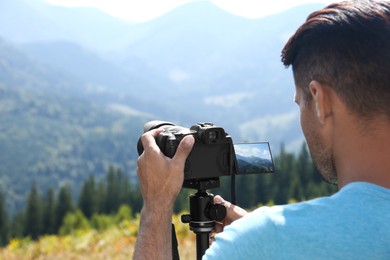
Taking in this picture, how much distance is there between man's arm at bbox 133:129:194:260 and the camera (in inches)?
88.8

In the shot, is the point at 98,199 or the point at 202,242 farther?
the point at 98,199

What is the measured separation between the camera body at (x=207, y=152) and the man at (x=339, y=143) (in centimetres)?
66

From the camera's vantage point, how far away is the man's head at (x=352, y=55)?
74.5 inches

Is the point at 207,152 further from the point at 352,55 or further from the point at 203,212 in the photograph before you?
the point at 352,55

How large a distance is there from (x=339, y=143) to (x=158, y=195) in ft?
2.46

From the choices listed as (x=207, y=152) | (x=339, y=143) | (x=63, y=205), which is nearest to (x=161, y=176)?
(x=207, y=152)

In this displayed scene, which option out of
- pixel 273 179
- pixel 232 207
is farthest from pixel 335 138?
pixel 273 179

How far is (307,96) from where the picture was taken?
2.01 metres

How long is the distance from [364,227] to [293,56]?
0.66 m

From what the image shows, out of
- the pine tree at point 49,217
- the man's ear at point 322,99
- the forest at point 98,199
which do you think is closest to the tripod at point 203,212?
the man's ear at point 322,99

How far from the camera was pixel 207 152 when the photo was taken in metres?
2.73

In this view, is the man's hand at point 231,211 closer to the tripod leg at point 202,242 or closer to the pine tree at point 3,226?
the tripod leg at point 202,242

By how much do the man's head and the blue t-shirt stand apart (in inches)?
10.5

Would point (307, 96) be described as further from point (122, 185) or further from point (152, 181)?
point (122, 185)
